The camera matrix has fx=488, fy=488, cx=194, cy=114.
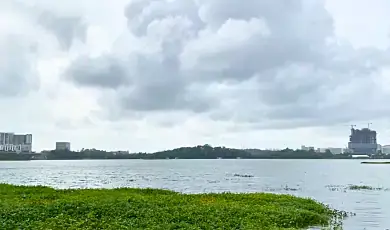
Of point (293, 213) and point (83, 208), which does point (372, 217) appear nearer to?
point (293, 213)

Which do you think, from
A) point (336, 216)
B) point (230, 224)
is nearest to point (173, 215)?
point (230, 224)

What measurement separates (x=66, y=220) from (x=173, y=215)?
546cm

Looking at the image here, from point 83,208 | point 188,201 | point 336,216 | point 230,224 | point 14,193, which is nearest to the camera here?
point 230,224

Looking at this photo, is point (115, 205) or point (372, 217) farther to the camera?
point (372, 217)

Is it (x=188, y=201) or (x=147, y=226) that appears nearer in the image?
(x=147, y=226)

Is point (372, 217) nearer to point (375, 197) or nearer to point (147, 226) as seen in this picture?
point (375, 197)

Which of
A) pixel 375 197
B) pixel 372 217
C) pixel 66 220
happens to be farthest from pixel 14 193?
pixel 375 197

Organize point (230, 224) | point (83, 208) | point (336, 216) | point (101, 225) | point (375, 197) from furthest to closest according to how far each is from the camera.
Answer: point (375, 197) < point (336, 216) < point (83, 208) < point (230, 224) < point (101, 225)

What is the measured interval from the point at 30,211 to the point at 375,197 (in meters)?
41.2

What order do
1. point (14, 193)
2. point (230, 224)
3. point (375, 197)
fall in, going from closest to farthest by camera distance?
point (230, 224)
point (14, 193)
point (375, 197)

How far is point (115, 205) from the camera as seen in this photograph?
26469 millimetres

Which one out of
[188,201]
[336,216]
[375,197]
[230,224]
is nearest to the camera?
[230,224]

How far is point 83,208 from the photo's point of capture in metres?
25.5

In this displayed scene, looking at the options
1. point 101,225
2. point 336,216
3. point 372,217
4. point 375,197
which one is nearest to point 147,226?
point 101,225
